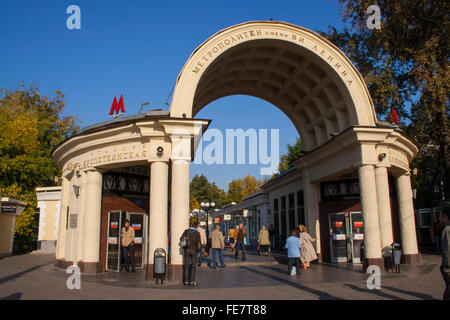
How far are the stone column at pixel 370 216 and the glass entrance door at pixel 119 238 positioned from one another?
27.7ft

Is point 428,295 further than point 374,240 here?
No

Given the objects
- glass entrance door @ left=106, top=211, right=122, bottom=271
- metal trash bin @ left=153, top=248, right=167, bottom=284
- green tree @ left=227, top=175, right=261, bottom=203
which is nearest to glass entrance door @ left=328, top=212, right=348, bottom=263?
metal trash bin @ left=153, top=248, right=167, bottom=284

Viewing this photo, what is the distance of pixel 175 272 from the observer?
1040cm

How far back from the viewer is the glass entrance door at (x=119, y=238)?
13.1 metres

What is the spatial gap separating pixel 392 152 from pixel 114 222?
1133cm

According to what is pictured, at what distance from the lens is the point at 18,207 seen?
2244 cm

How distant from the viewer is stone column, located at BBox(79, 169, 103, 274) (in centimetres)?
1245

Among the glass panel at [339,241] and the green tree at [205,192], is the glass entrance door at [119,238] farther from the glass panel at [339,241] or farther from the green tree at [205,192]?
the green tree at [205,192]

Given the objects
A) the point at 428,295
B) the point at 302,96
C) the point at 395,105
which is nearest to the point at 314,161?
the point at 302,96

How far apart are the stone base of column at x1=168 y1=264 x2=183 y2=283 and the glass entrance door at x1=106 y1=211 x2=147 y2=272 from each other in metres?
3.46

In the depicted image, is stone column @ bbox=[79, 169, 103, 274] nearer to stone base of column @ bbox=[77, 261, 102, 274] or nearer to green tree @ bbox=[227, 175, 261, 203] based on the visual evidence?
stone base of column @ bbox=[77, 261, 102, 274]

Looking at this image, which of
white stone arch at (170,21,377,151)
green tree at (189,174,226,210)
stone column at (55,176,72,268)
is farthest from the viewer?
green tree at (189,174,226,210)

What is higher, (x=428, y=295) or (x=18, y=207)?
(x=18, y=207)
